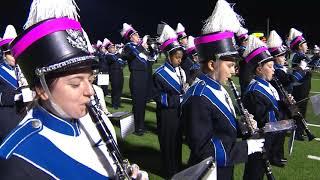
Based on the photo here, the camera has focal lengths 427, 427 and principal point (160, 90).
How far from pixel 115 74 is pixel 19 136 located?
10732 mm

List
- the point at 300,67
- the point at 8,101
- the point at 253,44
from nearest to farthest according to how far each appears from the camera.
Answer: the point at 8,101 < the point at 253,44 < the point at 300,67

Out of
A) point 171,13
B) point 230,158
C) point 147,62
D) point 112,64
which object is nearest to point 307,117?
point 147,62

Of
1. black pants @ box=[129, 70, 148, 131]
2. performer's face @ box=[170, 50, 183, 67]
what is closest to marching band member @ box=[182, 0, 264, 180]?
performer's face @ box=[170, 50, 183, 67]

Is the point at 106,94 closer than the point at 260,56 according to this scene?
No

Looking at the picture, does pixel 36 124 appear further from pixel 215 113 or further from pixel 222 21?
pixel 222 21

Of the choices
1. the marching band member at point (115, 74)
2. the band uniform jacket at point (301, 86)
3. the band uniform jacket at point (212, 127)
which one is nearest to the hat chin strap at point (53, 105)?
the band uniform jacket at point (212, 127)

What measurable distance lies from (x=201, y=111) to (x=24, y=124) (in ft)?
4.87

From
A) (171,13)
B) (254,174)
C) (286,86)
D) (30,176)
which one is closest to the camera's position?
(30,176)

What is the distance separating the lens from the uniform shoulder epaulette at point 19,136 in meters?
1.68

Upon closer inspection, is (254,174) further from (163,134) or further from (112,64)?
(112,64)

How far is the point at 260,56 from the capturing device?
475 cm

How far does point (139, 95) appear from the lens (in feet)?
28.0

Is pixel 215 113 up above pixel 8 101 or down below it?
above

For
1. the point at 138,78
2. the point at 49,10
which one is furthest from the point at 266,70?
the point at 138,78
